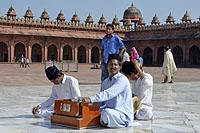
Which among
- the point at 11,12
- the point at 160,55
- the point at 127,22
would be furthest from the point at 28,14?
the point at 160,55

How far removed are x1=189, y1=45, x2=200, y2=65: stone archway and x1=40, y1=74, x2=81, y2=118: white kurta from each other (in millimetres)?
40734

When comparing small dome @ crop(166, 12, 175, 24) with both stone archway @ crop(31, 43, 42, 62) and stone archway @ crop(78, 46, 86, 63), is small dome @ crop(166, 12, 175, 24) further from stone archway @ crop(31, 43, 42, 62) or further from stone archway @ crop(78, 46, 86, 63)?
stone archway @ crop(31, 43, 42, 62)

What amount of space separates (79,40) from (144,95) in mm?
43652

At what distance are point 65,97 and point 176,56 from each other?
43150mm

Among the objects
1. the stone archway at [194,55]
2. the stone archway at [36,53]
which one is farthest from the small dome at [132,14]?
the stone archway at [36,53]

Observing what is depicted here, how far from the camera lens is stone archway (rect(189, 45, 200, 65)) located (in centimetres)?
4509

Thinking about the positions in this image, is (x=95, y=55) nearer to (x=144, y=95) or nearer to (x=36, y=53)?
(x=36, y=53)

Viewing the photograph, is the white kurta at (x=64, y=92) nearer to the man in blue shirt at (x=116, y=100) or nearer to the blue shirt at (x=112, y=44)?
the man in blue shirt at (x=116, y=100)

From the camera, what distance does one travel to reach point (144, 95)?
5.59 metres

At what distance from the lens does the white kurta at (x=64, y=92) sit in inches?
208

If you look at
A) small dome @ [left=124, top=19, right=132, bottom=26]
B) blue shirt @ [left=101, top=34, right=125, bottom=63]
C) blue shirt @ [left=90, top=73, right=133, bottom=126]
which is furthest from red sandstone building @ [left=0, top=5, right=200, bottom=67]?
blue shirt @ [left=90, top=73, right=133, bottom=126]

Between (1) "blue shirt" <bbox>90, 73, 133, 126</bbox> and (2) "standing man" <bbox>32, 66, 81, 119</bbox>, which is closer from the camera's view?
(1) "blue shirt" <bbox>90, 73, 133, 126</bbox>

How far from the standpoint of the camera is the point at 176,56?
47656mm

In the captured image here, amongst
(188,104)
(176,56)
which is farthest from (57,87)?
(176,56)
